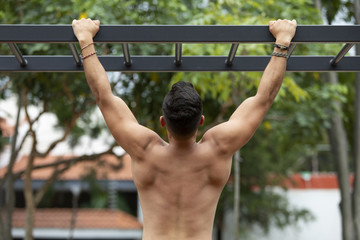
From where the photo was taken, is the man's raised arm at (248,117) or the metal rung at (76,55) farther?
the metal rung at (76,55)

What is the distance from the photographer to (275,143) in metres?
14.0

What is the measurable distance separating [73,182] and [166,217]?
46.3 feet

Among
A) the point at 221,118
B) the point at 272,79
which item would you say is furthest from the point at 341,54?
the point at 221,118

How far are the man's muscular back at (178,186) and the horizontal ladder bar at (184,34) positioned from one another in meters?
0.58

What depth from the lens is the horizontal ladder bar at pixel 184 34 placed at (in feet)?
7.69

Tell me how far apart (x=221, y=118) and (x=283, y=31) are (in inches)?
271

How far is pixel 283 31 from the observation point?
2291mm

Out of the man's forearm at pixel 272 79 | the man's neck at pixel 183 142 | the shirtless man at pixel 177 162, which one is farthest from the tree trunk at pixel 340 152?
the man's neck at pixel 183 142

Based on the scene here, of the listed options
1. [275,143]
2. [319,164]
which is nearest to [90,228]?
[275,143]

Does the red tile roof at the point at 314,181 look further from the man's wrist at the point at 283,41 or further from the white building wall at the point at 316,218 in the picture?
the man's wrist at the point at 283,41

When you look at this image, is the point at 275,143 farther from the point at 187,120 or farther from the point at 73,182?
the point at 187,120

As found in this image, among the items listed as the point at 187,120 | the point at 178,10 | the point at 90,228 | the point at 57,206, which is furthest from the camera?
the point at 57,206

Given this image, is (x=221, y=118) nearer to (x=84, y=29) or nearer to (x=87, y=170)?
(x=87, y=170)

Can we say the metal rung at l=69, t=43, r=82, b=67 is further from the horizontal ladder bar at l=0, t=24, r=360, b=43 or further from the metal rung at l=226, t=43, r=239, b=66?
the metal rung at l=226, t=43, r=239, b=66
